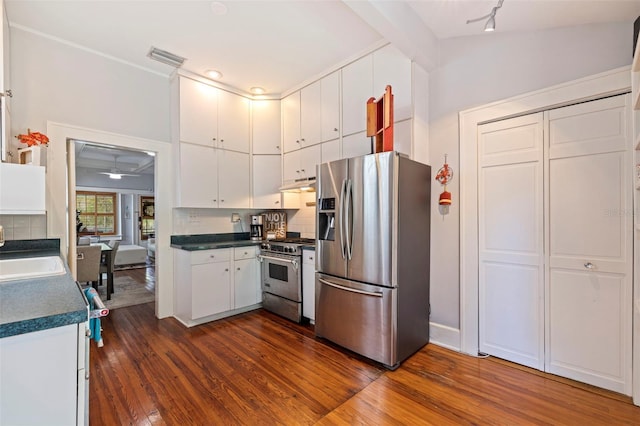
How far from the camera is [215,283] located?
328 cm

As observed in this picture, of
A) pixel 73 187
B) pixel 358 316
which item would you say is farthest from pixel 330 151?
pixel 73 187

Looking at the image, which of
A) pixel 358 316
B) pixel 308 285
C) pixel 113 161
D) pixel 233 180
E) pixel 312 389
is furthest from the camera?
pixel 113 161

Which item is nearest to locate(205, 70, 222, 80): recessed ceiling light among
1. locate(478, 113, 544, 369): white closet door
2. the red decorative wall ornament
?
the red decorative wall ornament

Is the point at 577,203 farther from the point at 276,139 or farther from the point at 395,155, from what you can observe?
the point at 276,139

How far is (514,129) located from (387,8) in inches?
54.4

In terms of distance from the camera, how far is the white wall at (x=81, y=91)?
8.50ft

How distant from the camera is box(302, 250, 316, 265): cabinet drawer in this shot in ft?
9.93

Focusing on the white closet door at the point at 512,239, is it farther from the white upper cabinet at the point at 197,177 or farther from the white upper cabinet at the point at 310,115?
the white upper cabinet at the point at 197,177

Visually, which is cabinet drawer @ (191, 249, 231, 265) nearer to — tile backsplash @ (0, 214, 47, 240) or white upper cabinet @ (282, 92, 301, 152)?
tile backsplash @ (0, 214, 47, 240)

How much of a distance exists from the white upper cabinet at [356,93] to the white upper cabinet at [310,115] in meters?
0.41

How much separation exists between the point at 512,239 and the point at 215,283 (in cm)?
298

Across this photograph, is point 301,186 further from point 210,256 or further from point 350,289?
point 350,289

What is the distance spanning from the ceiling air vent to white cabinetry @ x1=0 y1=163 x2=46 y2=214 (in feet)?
5.44

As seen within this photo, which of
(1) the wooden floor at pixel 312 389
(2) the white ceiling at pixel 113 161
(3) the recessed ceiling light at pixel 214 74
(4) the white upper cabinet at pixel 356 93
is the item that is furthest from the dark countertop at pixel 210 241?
(2) the white ceiling at pixel 113 161
